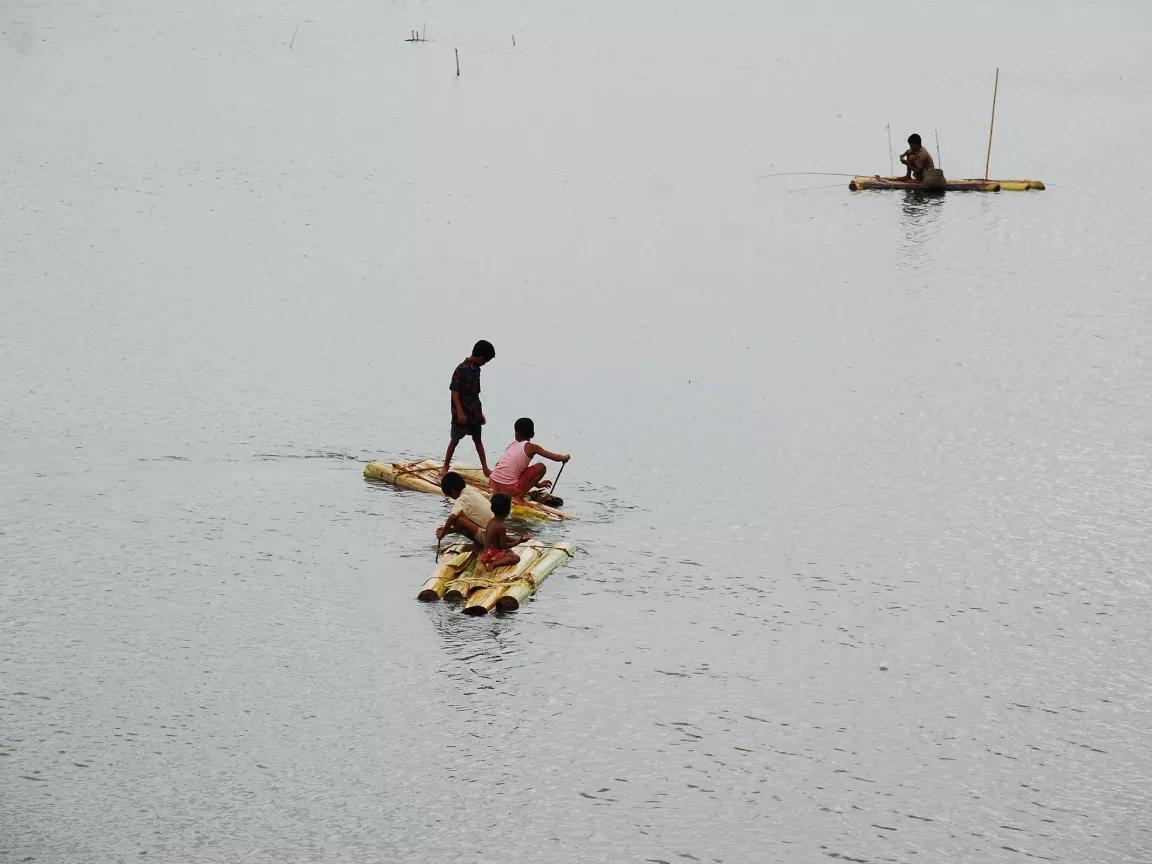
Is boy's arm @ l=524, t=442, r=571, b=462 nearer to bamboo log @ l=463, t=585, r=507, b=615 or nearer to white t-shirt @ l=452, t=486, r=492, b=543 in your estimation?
white t-shirt @ l=452, t=486, r=492, b=543

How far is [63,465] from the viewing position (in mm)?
15680

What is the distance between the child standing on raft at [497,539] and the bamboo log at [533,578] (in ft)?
0.70

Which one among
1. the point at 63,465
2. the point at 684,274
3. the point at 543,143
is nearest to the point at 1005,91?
the point at 543,143

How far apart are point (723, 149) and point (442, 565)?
2244cm

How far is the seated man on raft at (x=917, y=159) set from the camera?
91.1 feet

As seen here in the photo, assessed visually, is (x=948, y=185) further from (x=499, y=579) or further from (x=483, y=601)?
(x=483, y=601)

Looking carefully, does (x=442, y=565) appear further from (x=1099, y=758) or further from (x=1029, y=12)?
(x=1029, y=12)

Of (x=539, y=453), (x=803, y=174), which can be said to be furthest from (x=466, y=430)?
(x=803, y=174)

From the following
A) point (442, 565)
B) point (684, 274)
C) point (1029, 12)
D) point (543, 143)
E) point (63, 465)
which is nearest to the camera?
point (442, 565)

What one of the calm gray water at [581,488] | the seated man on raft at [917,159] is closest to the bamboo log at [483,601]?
the calm gray water at [581,488]

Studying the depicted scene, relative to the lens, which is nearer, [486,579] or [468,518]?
[486,579]

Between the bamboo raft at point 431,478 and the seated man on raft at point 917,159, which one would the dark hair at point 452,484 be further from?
the seated man on raft at point 917,159

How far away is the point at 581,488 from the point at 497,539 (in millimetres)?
2899

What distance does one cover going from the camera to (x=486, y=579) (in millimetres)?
12383
